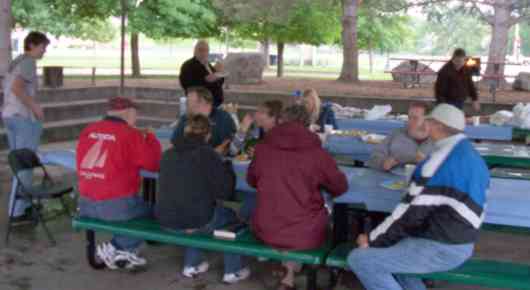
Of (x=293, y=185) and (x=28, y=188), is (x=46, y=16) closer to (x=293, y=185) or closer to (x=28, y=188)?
(x=28, y=188)

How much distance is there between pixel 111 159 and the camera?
4.97 meters

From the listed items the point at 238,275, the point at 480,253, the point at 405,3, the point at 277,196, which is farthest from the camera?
the point at 405,3

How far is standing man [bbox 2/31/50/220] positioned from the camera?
6387mm

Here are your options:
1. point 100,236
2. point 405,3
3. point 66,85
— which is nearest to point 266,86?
point 66,85

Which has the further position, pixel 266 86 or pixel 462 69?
pixel 266 86

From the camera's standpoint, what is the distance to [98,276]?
17.5 ft

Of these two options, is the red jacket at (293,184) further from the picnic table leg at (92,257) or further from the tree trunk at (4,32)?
the tree trunk at (4,32)

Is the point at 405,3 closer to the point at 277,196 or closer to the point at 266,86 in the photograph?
the point at 266,86

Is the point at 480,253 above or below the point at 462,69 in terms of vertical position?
below

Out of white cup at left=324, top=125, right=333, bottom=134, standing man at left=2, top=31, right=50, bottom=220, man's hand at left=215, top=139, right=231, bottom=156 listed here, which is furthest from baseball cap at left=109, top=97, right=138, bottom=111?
white cup at left=324, top=125, right=333, bottom=134

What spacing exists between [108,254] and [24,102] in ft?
6.24

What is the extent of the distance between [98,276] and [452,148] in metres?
2.95

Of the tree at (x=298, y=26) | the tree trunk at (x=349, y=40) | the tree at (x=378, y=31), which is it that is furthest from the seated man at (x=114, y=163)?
the tree at (x=378, y=31)

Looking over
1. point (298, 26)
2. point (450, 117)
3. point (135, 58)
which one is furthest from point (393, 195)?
point (298, 26)
